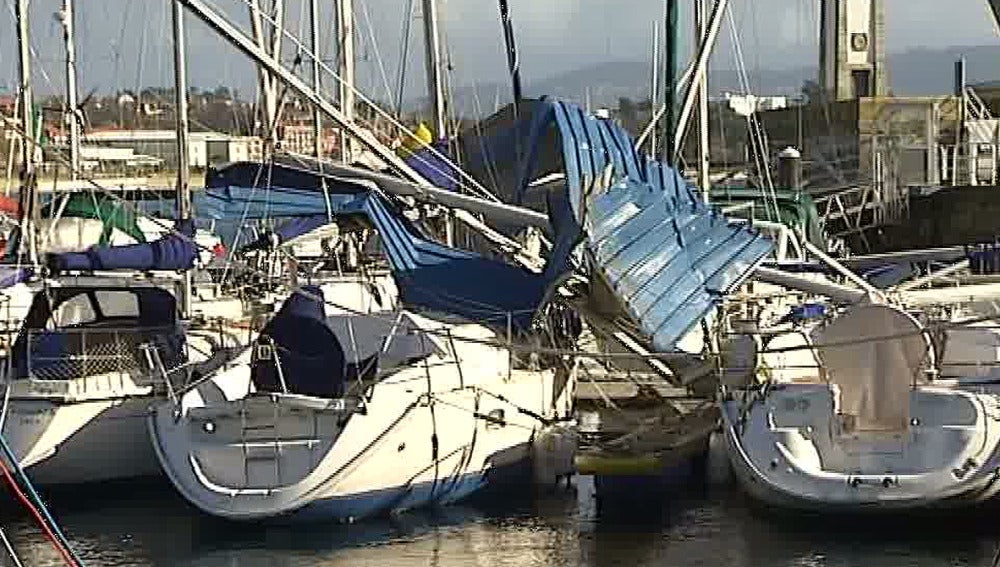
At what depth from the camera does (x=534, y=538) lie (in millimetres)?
21781

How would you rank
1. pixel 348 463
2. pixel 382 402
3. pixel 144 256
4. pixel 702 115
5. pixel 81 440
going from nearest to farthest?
pixel 348 463 < pixel 382 402 < pixel 81 440 < pixel 144 256 < pixel 702 115

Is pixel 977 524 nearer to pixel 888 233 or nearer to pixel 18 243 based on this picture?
pixel 18 243

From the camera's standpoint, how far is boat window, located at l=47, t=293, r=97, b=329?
26269mm

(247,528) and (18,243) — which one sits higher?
(18,243)

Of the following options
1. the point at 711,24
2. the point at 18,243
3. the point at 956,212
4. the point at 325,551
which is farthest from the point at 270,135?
the point at 956,212

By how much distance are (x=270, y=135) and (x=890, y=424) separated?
36.6 ft

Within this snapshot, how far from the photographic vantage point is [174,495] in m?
24.6

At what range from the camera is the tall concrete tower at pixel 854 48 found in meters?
60.5

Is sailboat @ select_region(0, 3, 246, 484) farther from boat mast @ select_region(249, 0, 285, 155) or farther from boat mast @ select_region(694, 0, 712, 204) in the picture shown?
boat mast @ select_region(694, 0, 712, 204)

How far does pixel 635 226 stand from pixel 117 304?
335 inches

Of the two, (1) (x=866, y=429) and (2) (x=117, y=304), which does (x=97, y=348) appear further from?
(1) (x=866, y=429)

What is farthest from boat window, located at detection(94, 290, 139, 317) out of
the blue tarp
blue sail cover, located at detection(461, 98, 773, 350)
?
blue sail cover, located at detection(461, 98, 773, 350)

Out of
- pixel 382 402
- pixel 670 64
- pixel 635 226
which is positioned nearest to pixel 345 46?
pixel 670 64

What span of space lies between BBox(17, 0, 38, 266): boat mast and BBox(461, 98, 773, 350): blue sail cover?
6.65 m
